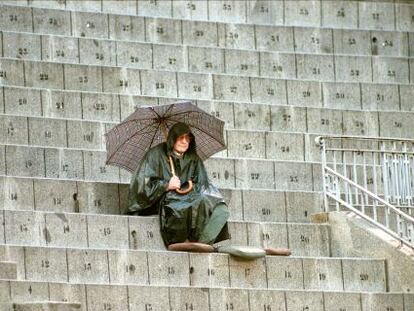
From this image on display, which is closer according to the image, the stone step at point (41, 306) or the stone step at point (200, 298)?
the stone step at point (41, 306)

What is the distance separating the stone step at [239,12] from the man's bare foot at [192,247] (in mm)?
5048

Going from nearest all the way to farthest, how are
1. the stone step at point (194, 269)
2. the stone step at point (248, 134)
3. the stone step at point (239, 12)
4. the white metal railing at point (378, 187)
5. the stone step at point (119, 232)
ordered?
1. the stone step at point (194, 269)
2. the stone step at point (119, 232)
3. the white metal railing at point (378, 187)
4. the stone step at point (248, 134)
5. the stone step at point (239, 12)

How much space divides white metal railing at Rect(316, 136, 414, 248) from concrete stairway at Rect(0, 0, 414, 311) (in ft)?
1.19

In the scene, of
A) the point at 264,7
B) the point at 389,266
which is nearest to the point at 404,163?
the point at 389,266

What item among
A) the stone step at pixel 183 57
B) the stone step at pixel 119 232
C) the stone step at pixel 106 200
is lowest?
the stone step at pixel 119 232

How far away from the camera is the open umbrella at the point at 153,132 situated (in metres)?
21.2

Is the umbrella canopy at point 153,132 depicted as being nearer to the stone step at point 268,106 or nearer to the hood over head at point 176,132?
the hood over head at point 176,132

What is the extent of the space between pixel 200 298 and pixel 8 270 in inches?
74.5

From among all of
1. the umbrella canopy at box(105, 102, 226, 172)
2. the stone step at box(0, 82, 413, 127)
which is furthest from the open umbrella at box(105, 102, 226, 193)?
the stone step at box(0, 82, 413, 127)

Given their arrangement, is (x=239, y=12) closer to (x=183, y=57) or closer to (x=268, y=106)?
(x=183, y=57)

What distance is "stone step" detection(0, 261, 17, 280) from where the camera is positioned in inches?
753

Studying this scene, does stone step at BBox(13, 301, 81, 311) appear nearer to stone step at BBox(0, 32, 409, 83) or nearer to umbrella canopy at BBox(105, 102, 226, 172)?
umbrella canopy at BBox(105, 102, 226, 172)

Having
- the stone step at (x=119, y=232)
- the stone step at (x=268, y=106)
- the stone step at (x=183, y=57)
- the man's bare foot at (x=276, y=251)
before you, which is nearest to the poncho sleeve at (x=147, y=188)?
the stone step at (x=119, y=232)

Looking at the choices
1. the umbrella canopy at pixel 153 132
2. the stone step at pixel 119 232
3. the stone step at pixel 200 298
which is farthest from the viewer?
the umbrella canopy at pixel 153 132
